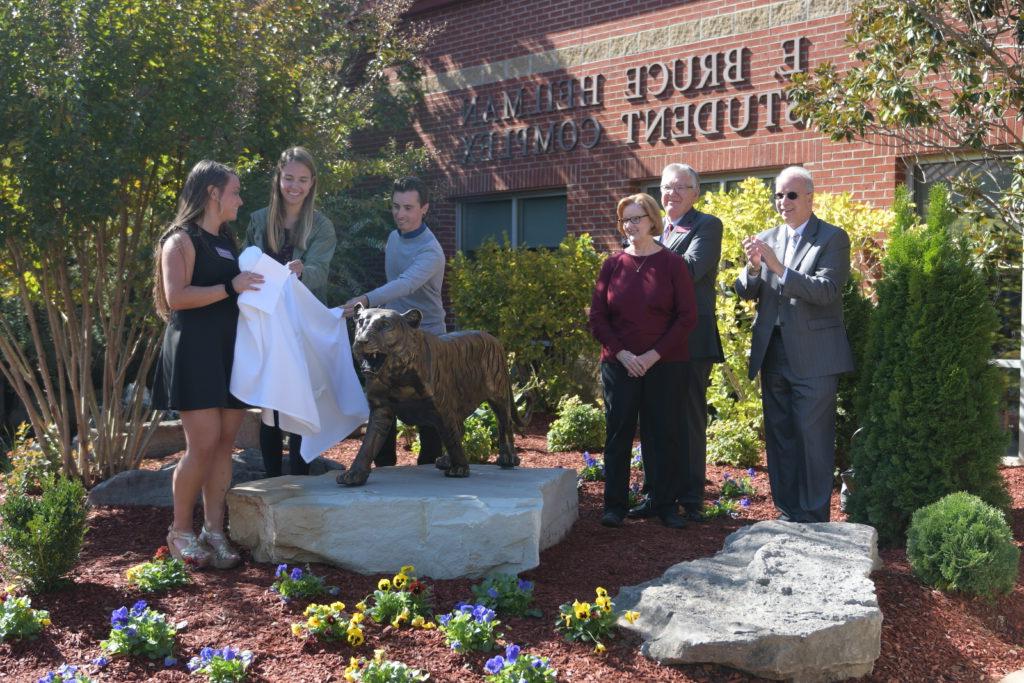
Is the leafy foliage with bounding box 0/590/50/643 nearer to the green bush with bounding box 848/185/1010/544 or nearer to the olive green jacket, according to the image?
the olive green jacket

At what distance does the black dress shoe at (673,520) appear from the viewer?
5559 mm

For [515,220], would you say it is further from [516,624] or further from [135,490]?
[516,624]

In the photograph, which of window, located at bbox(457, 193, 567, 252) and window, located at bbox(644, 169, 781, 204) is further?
window, located at bbox(457, 193, 567, 252)

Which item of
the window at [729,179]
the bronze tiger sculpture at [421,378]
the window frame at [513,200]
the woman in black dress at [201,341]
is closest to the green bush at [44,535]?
the woman in black dress at [201,341]

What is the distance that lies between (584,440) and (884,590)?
3.75m

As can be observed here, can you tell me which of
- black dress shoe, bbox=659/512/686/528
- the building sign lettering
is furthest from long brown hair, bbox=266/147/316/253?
the building sign lettering

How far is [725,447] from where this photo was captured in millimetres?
7594

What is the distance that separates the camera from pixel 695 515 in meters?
5.74

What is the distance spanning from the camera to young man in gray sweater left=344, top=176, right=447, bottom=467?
529cm

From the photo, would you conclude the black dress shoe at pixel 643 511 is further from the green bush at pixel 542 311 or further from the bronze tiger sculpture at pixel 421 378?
the green bush at pixel 542 311

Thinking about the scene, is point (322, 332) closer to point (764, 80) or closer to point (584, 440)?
point (584, 440)

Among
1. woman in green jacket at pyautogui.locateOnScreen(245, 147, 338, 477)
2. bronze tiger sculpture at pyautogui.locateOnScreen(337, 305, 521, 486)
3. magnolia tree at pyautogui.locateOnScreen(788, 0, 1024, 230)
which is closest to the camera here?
bronze tiger sculpture at pyautogui.locateOnScreen(337, 305, 521, 486)

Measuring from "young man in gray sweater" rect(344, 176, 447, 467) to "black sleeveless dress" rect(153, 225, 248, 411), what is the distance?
741 mm

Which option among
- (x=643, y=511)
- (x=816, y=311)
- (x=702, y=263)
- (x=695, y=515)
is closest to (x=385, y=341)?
(x=702, y=263)
